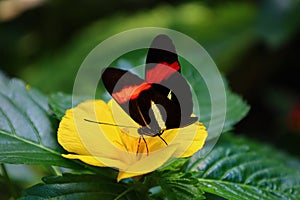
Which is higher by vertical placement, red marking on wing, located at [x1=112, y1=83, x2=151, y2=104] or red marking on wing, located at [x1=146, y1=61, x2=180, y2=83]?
red marking on wing, located at [x1=146, y1=61, x2=180, y2=83]

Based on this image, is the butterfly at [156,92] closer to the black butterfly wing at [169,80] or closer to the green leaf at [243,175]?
the black butterfly wing at [169,80]

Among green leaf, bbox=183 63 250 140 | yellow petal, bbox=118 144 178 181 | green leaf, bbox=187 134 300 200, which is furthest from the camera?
green leaf, bbox=183 63 250 140

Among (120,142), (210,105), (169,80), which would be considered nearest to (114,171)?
(120,142)

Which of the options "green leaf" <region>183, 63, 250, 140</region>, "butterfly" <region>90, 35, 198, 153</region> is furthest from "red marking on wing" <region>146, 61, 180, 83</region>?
"green leaf" <region>183, 63, 250, 140</region>

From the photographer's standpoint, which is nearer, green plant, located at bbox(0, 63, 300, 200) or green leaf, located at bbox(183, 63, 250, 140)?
green plant, located at bbox(0, 63, 300, 200)

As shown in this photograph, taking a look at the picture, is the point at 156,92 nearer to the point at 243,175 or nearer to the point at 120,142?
the point at 120,142

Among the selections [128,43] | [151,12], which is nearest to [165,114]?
[128,43]

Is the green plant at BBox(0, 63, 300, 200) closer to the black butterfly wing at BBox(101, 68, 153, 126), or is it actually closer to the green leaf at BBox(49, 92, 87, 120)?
the green leaf at BBox(49, 92, 87, 120)

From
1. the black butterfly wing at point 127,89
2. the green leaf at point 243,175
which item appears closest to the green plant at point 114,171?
the green leaf at point 243,175
